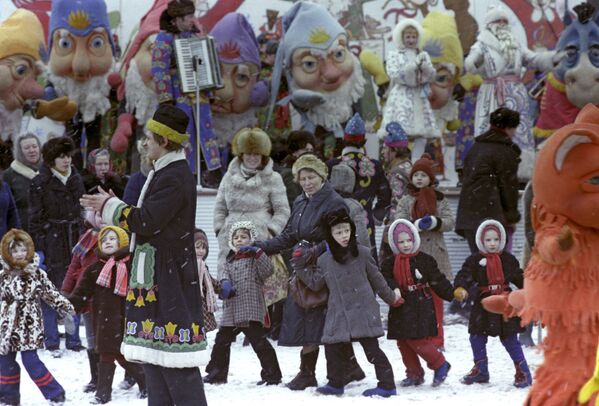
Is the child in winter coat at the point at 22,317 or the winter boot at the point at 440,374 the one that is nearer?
the child in winter coat at the point at 22,317

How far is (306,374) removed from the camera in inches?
329

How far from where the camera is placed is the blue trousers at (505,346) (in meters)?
8.33

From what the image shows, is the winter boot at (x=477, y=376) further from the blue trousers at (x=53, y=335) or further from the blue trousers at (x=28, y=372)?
the blue trousers at (x=53, y=335)

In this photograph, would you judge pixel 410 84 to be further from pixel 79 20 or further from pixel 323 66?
pixel 79 20

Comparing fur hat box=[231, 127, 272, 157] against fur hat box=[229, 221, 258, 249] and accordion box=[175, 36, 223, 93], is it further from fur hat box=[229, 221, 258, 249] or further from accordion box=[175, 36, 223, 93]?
accordion box=[175, 36, 223, 93]

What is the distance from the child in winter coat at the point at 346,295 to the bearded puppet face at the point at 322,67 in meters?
5.41

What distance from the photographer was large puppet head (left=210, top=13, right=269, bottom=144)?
1381 centimetres

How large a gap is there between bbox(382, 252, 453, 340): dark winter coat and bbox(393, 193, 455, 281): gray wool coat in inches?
59.0

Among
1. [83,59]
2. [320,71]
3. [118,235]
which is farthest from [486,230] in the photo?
[83,59]

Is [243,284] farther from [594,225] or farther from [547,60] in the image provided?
[547,60]

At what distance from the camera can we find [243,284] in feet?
28.8

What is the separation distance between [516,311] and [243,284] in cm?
346

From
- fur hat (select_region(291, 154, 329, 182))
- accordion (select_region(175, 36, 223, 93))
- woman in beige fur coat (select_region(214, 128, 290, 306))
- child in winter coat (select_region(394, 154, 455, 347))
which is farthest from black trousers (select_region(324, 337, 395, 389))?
accordion (select_region(175, 36, 223, 93))

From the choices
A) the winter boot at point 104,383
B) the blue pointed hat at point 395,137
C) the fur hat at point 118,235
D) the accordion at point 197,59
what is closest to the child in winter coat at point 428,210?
the blue pointed hat at point 395,137
